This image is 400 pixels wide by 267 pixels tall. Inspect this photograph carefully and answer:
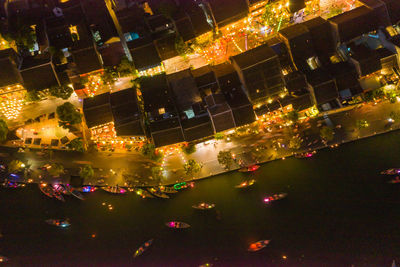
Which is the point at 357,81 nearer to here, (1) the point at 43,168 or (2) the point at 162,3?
(2) the point at 162,3

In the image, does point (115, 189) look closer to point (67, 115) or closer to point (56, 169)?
point (56, 169)

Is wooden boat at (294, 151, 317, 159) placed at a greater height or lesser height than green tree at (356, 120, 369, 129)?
lesser

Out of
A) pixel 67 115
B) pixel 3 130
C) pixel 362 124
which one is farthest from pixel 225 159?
pixel 3 130

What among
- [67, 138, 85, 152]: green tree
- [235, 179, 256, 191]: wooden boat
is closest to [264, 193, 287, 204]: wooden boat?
[235, 179, 256, 191]: wooden boat

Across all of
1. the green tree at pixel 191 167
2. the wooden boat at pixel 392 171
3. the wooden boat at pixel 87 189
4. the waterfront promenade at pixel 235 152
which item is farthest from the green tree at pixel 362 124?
the wooden boat at pixel 87 189

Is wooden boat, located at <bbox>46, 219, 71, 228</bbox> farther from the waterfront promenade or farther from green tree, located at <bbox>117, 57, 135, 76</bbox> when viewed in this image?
green tree, located at <bbox>117, 57, 135, 76</bbox>
